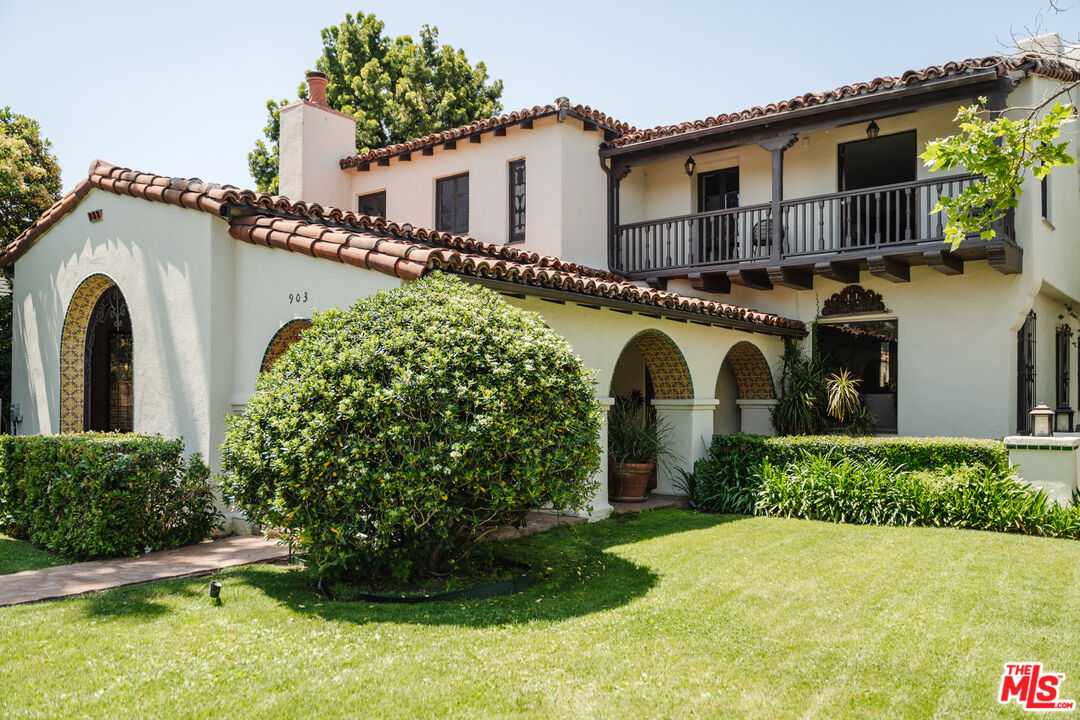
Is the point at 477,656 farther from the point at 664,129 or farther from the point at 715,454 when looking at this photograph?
the point at 664,129

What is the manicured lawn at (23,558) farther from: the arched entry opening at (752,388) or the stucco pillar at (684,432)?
the arched entry opening at (752,388)

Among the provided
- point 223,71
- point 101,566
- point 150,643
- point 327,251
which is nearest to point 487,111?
point 223,71

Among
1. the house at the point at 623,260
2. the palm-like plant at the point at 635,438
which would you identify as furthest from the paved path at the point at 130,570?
the palm-like plant at the point at 635,438

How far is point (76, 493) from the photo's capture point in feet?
25.2

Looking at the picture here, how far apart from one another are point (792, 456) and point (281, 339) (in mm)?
6785

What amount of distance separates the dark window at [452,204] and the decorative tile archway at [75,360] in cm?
657

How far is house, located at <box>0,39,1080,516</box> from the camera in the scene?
358 inches

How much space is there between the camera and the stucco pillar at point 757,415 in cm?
1342

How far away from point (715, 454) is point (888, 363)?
13.2 ft

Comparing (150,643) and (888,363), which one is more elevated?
(888,363)

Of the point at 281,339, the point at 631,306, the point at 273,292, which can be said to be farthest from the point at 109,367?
the point at 631,306

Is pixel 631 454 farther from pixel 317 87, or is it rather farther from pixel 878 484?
pixel 317 87

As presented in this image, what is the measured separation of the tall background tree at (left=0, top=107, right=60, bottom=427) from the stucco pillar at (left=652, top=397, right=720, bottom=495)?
10187mm

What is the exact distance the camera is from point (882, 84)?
11789 millimetres
